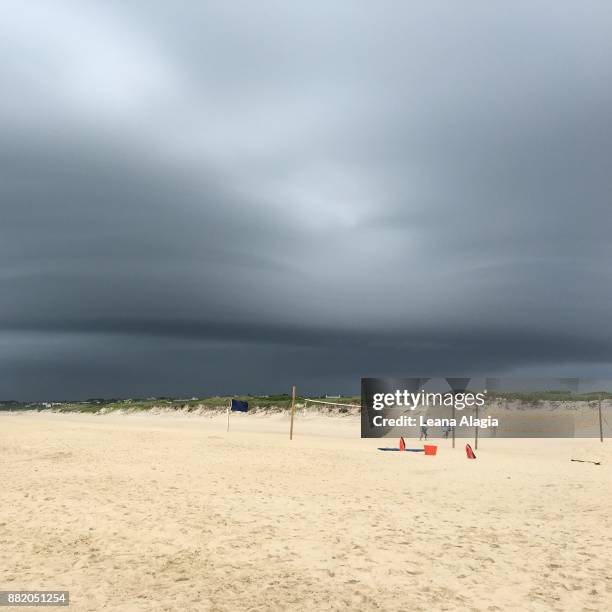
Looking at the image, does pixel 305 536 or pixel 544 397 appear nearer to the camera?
pixel 305 536

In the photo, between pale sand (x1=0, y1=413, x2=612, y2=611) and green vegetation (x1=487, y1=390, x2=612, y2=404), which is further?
green vegetation (x1=487, y1=390, x2=612, y2=404)

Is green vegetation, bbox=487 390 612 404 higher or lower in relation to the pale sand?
higher

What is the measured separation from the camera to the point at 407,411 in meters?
30.5

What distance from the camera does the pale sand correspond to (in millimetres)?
6887

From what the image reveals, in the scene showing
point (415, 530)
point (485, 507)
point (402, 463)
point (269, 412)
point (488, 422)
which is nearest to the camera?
point (415, 530)

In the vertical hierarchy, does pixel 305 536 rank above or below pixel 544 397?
below

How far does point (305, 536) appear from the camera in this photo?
31.0 feet

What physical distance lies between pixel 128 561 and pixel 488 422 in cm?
3114

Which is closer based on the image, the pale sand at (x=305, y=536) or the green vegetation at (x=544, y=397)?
the pale sand at (x=305, y=536)

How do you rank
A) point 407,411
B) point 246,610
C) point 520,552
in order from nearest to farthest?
point 246,610, point 520,552, point 407,411

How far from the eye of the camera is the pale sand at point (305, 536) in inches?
271

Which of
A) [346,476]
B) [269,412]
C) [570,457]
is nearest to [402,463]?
[346,476]

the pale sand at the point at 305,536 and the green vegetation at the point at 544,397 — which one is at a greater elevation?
the green vegetation at the point at 544,397

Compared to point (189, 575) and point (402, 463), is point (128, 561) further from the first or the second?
point (402, 463)
